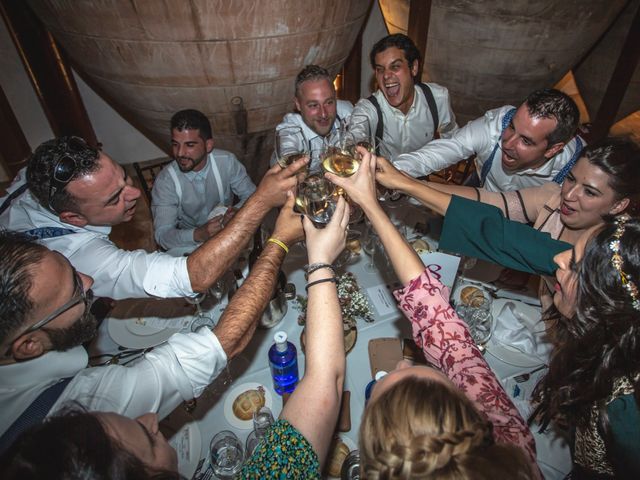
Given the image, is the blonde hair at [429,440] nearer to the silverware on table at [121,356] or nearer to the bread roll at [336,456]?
the bread roll at [336,456]

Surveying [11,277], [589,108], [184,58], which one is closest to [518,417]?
[11,277]

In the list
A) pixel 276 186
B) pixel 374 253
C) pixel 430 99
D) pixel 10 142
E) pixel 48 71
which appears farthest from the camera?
pixel 10 142

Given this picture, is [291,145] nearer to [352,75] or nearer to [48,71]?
[48,71]

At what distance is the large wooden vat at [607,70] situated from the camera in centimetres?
478

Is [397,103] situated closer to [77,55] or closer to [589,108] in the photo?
[77,55]

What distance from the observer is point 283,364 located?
1.61 meters

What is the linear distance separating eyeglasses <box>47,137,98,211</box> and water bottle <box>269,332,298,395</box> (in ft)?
4.53

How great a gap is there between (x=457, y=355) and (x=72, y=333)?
149 centimetres

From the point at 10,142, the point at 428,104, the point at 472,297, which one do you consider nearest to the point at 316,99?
the point at 428,104

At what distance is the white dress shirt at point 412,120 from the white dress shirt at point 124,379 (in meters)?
2.82

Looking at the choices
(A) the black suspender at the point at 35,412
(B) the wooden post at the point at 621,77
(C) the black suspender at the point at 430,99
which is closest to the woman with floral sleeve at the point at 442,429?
(A) the black suspender at the point at 35,412

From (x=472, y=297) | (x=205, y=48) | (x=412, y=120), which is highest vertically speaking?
(x=205, y=48)

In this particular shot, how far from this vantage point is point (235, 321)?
1564 mm

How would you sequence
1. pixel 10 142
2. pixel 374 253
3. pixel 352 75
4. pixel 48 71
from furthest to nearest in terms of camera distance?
pixel 352 75, pixel 10 142, pixel 48 71, pixel 374 253
